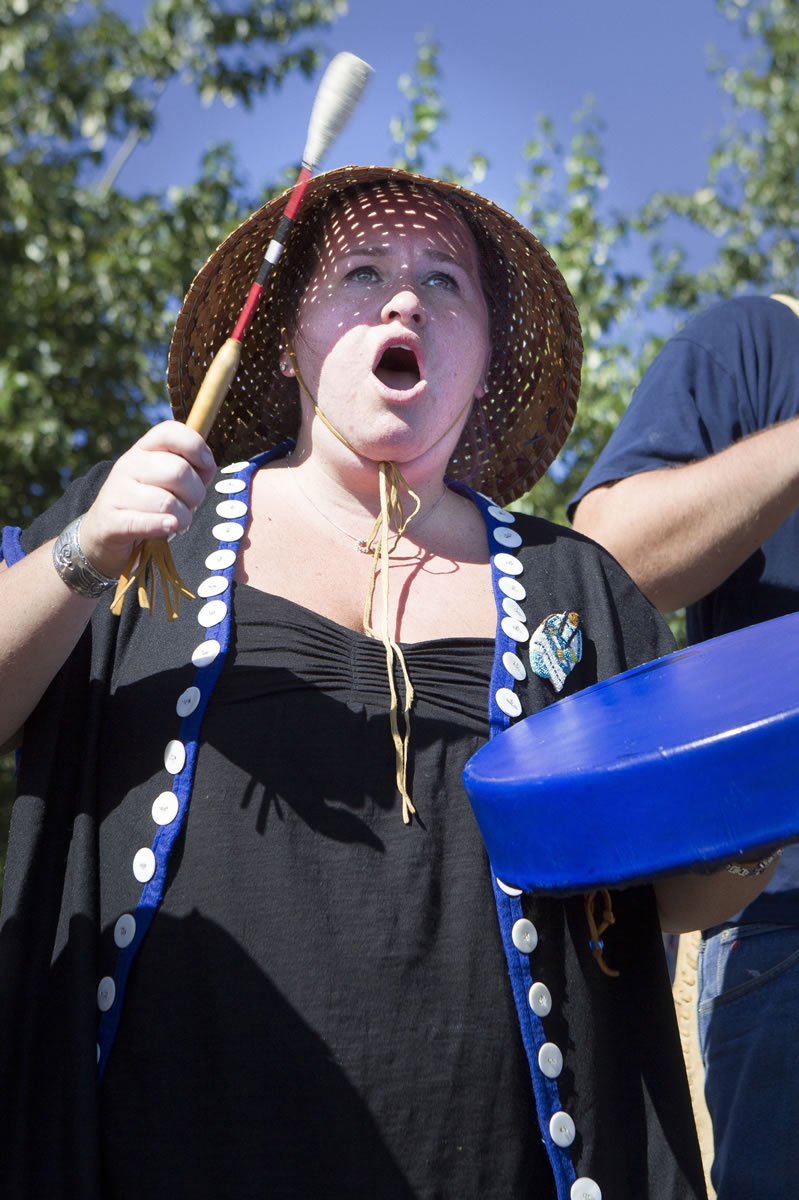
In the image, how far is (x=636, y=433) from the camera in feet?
8.32

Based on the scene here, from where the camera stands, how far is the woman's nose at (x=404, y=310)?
2127 mm

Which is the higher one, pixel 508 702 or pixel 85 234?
pixel 85 234

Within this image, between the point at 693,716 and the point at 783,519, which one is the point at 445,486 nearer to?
the point at 783,519

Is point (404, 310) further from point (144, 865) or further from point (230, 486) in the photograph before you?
point (144, 865)

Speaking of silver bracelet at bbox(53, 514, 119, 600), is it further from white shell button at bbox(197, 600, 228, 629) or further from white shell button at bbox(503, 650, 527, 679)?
white shell button at bbox(503, 650, 527, 679)

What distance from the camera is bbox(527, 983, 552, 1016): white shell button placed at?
1686 millimetres

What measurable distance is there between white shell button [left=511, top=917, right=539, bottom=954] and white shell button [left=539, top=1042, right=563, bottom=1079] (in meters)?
0.12

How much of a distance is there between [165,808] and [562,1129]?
63cm

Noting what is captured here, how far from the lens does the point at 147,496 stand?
1.60 meters

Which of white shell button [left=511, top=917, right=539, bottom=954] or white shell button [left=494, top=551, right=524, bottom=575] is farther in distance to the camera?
white shell button [left=494, top=551, right=524, bottom=575]

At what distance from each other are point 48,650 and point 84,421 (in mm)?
5117

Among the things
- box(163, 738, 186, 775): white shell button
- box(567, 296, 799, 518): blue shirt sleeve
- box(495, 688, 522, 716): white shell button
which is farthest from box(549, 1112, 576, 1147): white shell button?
box(567, 296, 799, 518): blue shirt sleeve

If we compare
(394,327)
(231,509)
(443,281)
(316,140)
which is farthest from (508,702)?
(316,140)

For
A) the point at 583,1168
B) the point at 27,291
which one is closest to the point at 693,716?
the point at 583,1168
